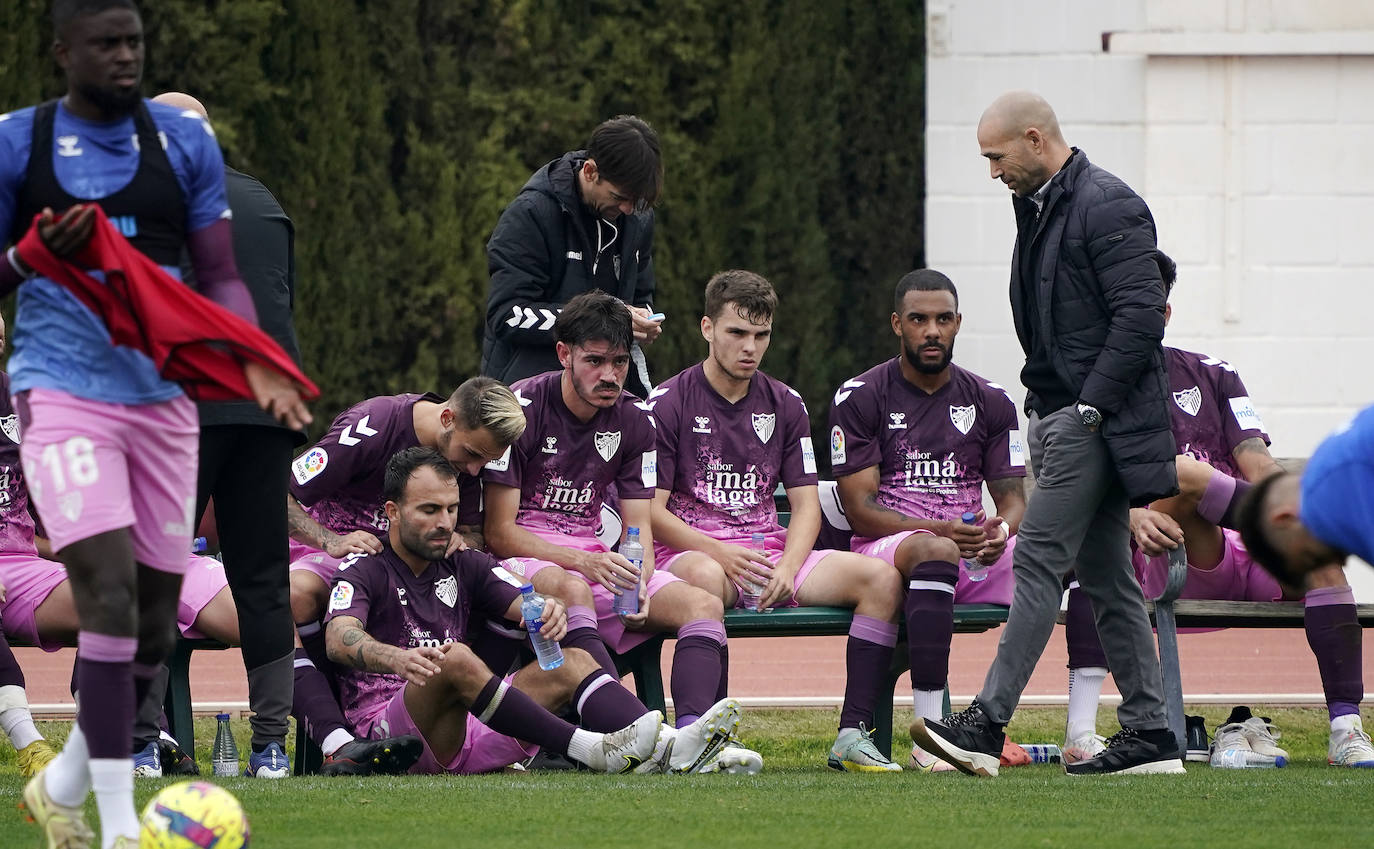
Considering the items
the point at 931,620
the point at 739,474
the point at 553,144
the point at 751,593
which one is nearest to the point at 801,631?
the point at 751,593

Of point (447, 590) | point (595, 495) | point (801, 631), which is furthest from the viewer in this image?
point (595, 495)

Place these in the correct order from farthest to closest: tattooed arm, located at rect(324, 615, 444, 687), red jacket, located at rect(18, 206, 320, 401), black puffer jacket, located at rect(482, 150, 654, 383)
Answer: black puffer jacket, located at rect(482, 150, 654, 383)
tattooed arm, located at rect(324, 615, 444, 687)
red jacket, located at rect(18, 206, 320, 401)

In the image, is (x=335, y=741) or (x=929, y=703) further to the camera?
(x=929, y=703)

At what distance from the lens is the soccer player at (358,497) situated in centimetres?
600

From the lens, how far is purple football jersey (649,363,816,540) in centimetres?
700

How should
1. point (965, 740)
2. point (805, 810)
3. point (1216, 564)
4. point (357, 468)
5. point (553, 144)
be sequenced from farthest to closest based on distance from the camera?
point (553, 144) < point (1216, 564) < point (357, 468) < point (965, 740) < point (805, 810)

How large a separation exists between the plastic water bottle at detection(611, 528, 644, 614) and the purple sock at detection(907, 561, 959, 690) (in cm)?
95

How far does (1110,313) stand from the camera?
584cm

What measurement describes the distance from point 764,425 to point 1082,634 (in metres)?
1.40

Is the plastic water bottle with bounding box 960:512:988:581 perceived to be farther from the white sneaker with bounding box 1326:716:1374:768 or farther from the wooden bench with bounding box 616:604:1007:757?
the white sneaker with bounding box 1326:716:1374:768

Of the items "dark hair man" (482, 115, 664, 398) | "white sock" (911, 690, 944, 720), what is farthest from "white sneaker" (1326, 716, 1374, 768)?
"dark hair man" (482, 115, 664, 398)

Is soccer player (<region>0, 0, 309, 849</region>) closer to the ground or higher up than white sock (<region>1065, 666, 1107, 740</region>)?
higher up

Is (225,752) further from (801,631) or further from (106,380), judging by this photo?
(106,380)

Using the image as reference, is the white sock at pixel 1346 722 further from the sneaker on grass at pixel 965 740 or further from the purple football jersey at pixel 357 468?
the purple football jersey at pixel 357 468
